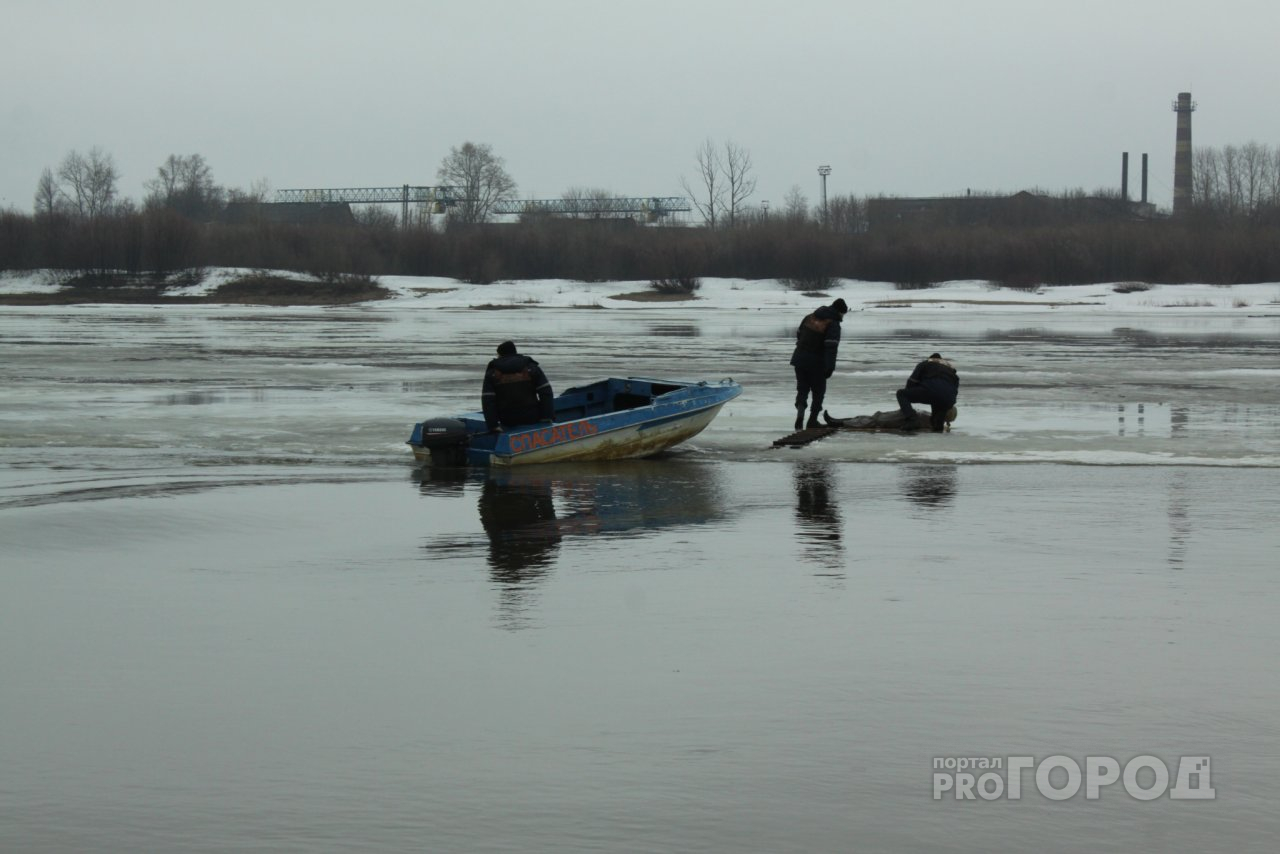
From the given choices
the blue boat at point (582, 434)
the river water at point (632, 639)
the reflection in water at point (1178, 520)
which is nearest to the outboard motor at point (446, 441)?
the blue boat at point (582, 434)

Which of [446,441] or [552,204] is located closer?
[446,441]

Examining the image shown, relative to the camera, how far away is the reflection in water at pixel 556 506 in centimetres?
974

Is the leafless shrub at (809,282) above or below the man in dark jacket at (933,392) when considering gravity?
above

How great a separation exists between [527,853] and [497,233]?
8126 centimetres

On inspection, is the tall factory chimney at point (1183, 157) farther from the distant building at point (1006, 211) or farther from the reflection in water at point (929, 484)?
the reflection in water at point (929, 484)

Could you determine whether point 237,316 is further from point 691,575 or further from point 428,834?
point 428,834

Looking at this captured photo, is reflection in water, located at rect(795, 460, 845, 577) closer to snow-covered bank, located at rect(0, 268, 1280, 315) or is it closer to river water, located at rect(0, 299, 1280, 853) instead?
river water, located at rect(0, 299, 1280, 853)

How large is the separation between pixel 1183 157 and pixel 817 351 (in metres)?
101

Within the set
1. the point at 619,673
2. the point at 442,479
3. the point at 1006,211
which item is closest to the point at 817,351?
the point at 442,479

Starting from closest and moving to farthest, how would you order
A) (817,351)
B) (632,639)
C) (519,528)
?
(632,639) < (519,528) < (817,351)

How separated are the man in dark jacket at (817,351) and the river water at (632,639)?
967 millimetres

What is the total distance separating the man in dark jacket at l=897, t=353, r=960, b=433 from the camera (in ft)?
56.3

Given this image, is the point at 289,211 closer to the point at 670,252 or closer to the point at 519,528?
the point at 670,252

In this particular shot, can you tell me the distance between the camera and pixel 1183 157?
109750mm
